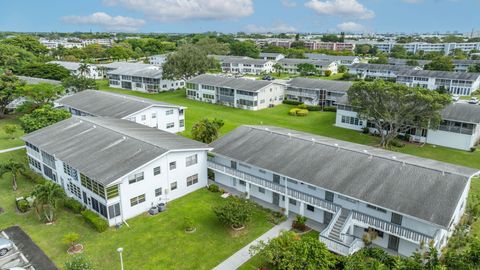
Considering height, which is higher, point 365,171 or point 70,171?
point 365,171

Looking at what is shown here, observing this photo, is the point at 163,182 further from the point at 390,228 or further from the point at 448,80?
the point at 448,80

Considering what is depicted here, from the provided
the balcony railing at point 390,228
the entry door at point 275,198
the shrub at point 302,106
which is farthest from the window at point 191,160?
the shrub at point 302,106

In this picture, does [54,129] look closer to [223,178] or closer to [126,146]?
[126,146]

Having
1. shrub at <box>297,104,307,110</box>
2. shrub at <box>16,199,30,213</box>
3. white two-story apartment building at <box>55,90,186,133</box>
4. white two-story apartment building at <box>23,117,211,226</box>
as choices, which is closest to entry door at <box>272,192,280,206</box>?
white two-story apartment building at <box>23,117,211,226</box>

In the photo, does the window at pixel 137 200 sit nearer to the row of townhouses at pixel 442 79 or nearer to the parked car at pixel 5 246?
the parked car at pixel 5 246

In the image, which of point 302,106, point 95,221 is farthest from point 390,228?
point 302,106
